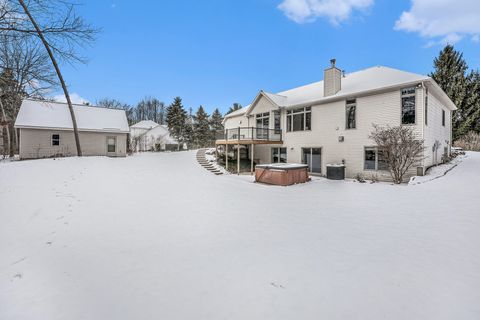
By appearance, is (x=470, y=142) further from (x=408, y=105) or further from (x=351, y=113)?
(x=351, y=113)

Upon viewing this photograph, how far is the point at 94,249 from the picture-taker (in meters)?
4.56

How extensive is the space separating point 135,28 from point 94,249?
13.3 m

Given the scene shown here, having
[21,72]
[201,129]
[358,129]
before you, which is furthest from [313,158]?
[201,129]

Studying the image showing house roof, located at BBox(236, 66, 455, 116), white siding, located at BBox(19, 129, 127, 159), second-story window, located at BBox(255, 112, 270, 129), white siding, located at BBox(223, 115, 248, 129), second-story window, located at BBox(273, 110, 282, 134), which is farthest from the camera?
white siding, located at BBox(223, 115, 248, 129)

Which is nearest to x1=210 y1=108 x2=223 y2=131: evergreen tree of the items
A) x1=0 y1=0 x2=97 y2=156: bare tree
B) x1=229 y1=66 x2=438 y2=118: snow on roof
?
x1=229 y1=66 x2=438 y2=118: snow on roof

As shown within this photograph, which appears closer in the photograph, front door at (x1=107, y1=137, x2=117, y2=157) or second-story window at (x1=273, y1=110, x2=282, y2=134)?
second-story window at (x1=273, y1=110, x2=282, y2=134)

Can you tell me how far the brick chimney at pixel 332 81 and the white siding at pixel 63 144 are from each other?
18730mm

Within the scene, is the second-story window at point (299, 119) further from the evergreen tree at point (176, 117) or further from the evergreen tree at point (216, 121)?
the evergreen tree at point (216, 121)

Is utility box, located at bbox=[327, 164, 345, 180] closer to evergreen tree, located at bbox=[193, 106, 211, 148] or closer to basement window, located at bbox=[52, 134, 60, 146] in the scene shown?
basement window, located at bbox=[52, 134, 60, 146]

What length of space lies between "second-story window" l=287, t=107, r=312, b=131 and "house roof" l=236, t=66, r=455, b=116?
607 mm

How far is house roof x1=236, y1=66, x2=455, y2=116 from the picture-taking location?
11.5 metres

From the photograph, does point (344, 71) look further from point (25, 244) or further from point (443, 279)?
point (25, 244)

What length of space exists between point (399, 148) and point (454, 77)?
20610 millimetres

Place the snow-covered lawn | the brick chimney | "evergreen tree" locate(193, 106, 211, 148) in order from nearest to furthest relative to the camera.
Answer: the snow-covered lawn
the brick chimney
"evergreen tree" locate(193, 106, 211, 148)
